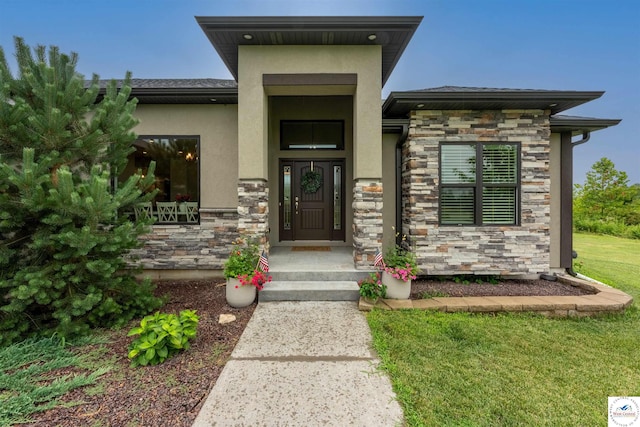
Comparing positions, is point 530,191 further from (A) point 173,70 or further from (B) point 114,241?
(A) point 173,70

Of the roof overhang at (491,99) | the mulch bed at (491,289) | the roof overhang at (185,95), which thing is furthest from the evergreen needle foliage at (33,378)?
the roof overhang at (491,99)

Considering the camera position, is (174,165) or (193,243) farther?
(174,165)

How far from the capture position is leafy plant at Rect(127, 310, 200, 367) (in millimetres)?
2572

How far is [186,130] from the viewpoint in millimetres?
5297

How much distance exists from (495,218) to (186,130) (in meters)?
5.75

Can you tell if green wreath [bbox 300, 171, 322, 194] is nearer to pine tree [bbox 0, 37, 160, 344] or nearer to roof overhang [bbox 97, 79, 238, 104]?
roof overhang [bbox 97, 79, 238, 104]

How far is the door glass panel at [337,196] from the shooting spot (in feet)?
21.6

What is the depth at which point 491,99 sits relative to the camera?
4.53 meters

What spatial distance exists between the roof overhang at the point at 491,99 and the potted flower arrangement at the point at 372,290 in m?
2.84

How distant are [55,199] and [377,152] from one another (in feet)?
12.7

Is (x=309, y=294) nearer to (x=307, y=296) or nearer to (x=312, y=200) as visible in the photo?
(x=307, y=296)

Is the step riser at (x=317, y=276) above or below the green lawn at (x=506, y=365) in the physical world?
above

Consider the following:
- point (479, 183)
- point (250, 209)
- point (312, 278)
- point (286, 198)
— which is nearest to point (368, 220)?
point (312, 278)

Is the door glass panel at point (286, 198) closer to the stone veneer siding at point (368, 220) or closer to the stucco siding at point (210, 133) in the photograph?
the stucco siding at point (210, 133)
